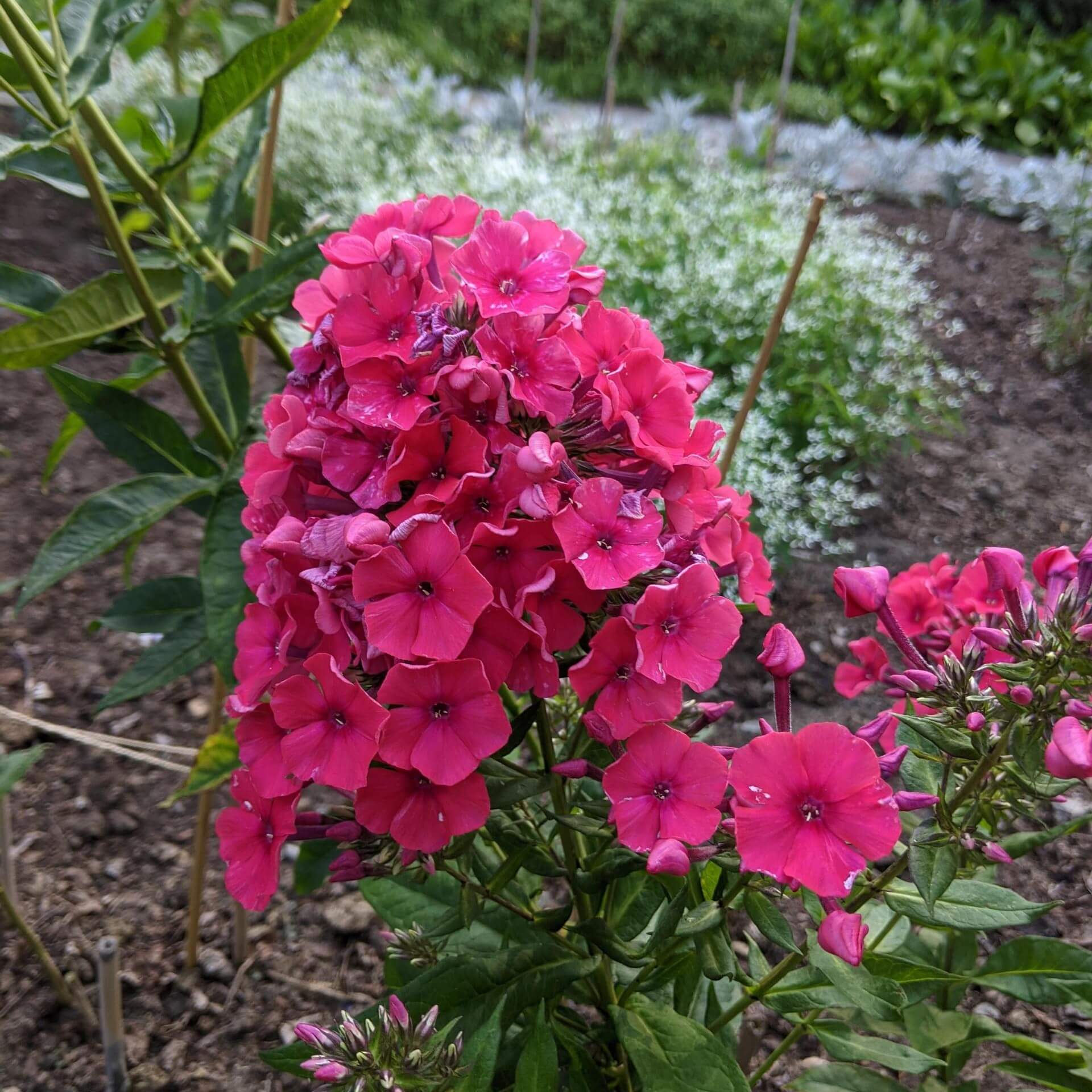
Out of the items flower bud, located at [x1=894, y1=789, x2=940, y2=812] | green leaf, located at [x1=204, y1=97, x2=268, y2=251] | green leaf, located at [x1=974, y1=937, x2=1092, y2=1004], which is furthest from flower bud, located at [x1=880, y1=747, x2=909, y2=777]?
green leaf, located at [x1=204, y1=97, x2=268, y2=251]

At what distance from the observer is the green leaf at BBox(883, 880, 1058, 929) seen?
3.42ft

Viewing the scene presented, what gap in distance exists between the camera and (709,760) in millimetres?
933

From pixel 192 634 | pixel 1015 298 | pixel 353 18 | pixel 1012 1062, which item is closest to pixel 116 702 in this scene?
pixel 192 634

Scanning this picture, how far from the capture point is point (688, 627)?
95 centimetres

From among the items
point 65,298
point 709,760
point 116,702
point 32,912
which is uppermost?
point 65,298

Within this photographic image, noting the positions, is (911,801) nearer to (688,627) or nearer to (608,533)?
(688,627)

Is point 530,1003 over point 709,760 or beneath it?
beneath

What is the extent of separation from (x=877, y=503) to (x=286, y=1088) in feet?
8.57

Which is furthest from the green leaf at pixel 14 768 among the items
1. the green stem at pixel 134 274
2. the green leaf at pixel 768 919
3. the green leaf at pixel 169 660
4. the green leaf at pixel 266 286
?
the green leaf at pixel 768 919

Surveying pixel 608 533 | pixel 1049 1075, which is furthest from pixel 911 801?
pixel 1049 1075

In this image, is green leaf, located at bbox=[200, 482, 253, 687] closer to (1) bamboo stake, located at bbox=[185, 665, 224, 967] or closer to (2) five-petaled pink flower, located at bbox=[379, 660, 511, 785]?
(1) bamboo stake, located at bbox=[185, 665, 224, 967]

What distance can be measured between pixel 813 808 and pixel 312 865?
104 centimetres

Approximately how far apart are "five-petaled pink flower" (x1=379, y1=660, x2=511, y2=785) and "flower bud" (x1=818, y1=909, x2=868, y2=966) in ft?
1.16

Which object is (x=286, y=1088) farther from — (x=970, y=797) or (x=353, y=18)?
(x=353, y=18)
